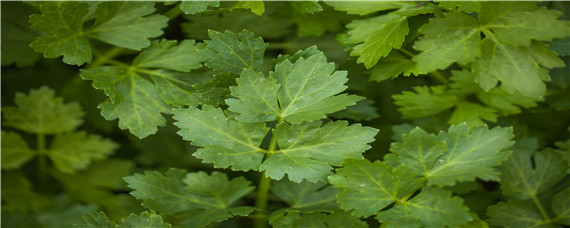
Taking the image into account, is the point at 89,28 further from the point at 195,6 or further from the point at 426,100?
the point at 426,100

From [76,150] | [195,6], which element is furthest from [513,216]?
[76,150]

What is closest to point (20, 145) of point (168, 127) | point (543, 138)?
point (168, 127)

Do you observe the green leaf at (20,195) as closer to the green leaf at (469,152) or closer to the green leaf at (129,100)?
the green leaf at (129,100)

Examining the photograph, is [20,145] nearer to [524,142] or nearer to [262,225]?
[262,225]

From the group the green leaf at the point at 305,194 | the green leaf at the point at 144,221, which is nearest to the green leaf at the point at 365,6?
the green leaf at the point at 305,194

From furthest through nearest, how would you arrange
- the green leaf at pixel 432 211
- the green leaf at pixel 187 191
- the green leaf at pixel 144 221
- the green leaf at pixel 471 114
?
the green leaf at pixel 471 114 → the green leaf at pixel 187 191 → the green leaf at pixel 144 221 → the green leaf at pixel 432 211

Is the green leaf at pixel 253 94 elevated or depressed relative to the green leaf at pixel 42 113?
elevated

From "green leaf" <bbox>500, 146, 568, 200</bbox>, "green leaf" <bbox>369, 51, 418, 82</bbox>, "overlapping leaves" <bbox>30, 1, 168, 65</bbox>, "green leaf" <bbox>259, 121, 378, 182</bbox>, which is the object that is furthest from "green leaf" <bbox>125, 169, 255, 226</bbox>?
"green leaf" <bbox>500, 146, 568, 200</bbox>

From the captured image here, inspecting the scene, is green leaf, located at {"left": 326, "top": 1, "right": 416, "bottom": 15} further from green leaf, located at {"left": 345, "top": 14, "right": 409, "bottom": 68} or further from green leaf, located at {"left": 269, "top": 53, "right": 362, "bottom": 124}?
green leaf, located at {"left": 269, "top": 53, "right": 362, "bottom": 124}
